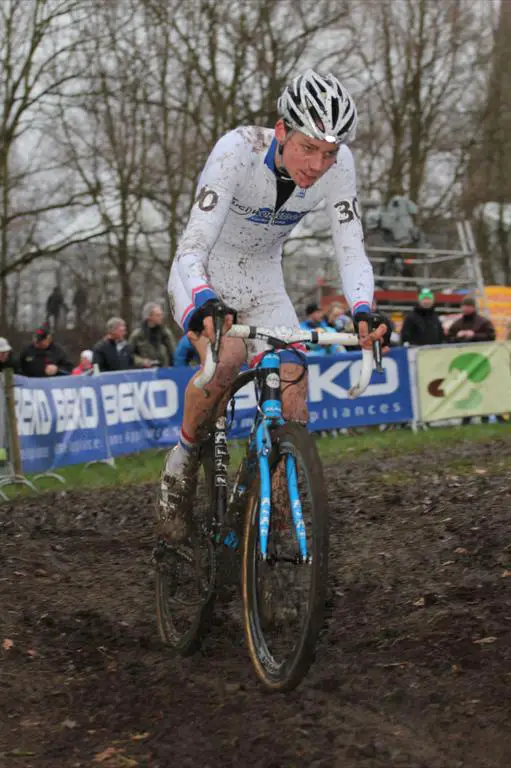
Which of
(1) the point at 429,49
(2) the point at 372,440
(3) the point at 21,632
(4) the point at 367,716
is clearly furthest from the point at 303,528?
(1) the point at 429,49

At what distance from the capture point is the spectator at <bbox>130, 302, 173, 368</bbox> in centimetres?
1606

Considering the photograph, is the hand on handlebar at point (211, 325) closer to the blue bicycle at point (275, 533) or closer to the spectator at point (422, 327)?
the blue bicycle at point (275, 533)

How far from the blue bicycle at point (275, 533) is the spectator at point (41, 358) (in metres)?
10.2

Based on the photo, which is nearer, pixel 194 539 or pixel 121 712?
pixel 121 712

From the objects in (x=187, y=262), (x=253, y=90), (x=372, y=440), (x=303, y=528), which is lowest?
(x=372, y=440)

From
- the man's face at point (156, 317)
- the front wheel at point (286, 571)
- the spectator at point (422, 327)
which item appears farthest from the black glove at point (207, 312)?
the spectator at point (422, 327)

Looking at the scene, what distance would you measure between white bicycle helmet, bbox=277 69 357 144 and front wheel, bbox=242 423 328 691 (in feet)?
4.07

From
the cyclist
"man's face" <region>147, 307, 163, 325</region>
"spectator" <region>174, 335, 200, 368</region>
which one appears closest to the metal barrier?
"spectator" <region>174, 335, 200, 368</region>

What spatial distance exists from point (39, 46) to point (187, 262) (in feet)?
63.7

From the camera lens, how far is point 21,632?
5496mm

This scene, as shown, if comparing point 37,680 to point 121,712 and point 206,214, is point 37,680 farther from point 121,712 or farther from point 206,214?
point 206,214

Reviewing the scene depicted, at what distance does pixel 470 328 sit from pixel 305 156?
13.6 metres

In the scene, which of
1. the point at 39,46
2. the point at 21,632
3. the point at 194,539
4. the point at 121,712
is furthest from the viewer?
the point at 39,46

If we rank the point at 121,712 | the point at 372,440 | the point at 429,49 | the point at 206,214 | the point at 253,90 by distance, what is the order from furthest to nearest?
the point at 429,49 → the point at 253,90 → the point at 372,440 → the point at 206,214 → the point at 121,712
